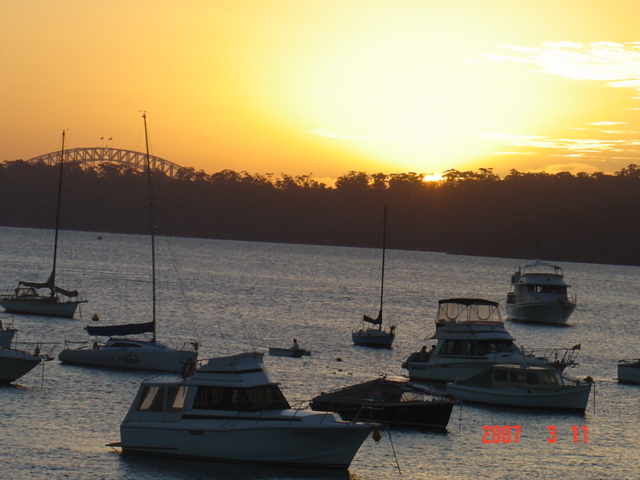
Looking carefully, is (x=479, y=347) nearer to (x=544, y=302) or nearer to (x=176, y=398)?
(x=176, y=398)

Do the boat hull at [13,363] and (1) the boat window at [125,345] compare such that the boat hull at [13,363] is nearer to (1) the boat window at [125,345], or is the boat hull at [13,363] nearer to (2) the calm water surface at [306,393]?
(2) the calm water surface at [306,393]

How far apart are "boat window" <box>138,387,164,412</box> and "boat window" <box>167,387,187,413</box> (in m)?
0.27

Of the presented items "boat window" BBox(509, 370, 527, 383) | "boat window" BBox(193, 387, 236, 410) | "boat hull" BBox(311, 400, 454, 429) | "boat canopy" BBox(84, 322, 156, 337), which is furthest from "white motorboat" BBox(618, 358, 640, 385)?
"boat window" BBox(193, 387, 236, 410)

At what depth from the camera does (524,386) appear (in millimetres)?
45062

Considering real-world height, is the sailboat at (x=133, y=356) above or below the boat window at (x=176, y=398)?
below

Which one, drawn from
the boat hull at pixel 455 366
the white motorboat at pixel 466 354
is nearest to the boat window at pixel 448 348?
the white motorboat at pixel 466 354

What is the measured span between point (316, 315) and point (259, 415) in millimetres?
71125

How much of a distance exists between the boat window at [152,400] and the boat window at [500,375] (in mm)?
19853

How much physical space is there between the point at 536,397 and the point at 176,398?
67.4 ft

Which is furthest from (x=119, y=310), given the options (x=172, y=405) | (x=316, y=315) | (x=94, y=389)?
(x=172, y=405)

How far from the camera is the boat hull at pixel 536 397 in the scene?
44969mm

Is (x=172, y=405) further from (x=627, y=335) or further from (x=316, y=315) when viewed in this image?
(x=627, y=335)

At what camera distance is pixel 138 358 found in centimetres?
5400

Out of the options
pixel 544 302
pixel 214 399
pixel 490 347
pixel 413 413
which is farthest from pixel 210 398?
pixel 544 302
